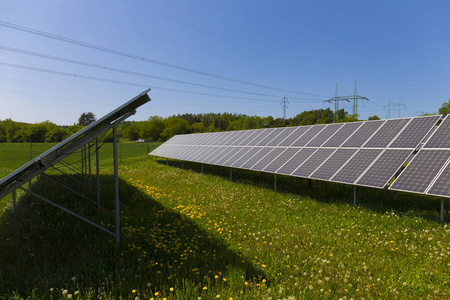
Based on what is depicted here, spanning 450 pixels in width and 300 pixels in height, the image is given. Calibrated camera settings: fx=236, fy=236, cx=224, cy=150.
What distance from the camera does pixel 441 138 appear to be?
8.25 m

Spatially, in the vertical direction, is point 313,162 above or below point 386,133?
below

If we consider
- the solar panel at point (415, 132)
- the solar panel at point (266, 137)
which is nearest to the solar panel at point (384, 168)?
the solar panel at point (415, 132)

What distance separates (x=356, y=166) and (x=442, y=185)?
2.66 m

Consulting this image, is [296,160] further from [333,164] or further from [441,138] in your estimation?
[441,138]

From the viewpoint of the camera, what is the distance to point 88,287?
4273mm

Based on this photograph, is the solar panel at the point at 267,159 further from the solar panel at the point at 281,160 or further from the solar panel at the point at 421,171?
the solar panel at the point at 421,171

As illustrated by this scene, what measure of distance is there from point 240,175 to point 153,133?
10313 centimetres

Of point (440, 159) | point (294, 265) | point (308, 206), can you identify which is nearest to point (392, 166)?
point (440, 159)

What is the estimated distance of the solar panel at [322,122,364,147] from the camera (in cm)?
1127

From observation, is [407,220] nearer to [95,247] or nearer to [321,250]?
[321,250]

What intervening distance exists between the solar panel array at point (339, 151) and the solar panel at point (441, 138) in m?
0.20

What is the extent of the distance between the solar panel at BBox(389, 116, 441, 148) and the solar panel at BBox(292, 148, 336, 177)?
245 cm

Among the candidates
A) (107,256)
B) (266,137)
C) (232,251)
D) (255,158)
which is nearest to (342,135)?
(255,158)

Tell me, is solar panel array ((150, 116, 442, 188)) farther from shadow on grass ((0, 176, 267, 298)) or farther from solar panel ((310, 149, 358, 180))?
shadow on grass ((0, 176, 267, 298))
